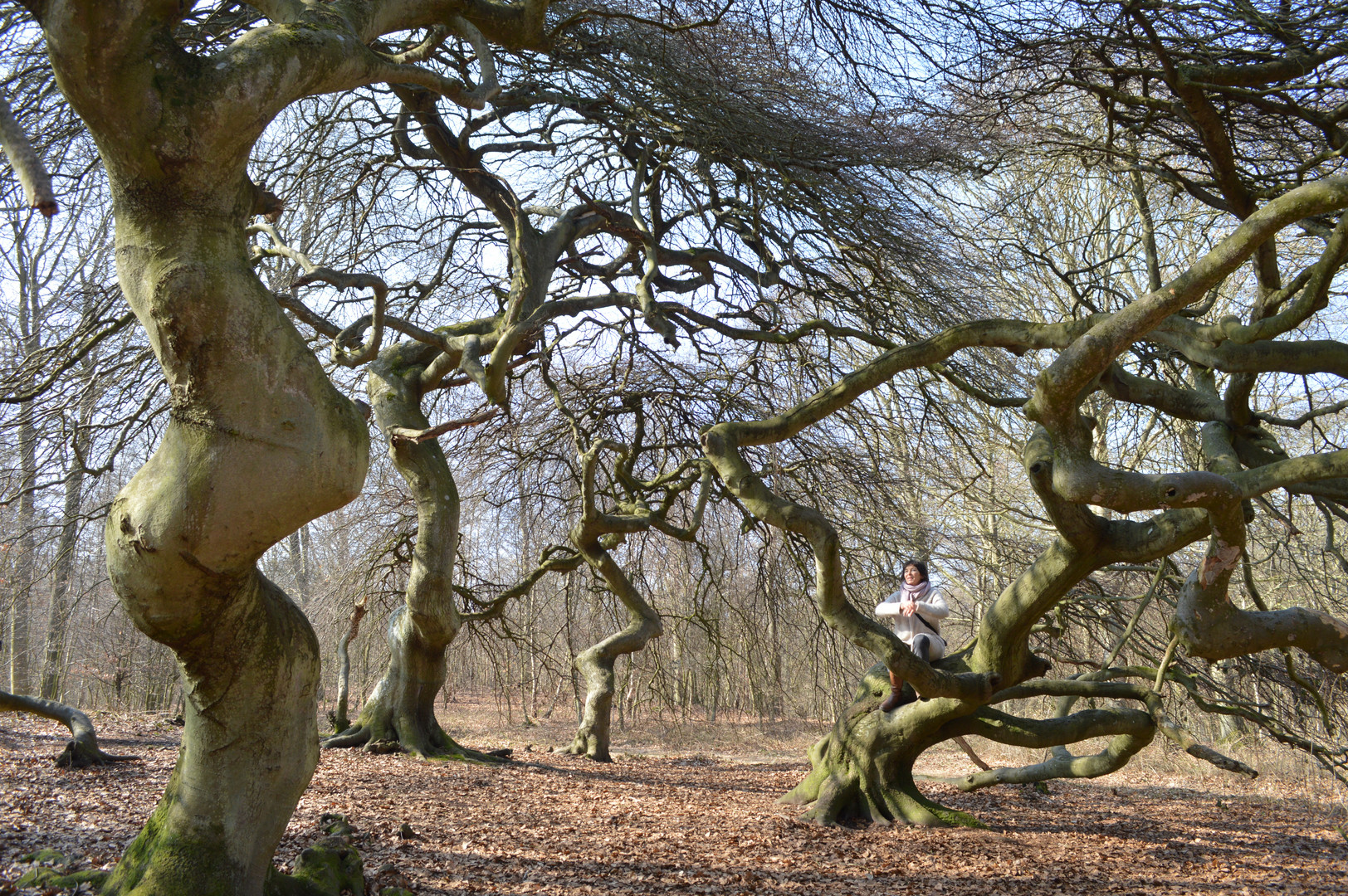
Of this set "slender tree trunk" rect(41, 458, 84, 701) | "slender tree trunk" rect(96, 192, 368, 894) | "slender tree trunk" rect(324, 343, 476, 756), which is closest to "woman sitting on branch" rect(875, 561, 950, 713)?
"slender tree trunk" rect(324, 343, 476, 756)

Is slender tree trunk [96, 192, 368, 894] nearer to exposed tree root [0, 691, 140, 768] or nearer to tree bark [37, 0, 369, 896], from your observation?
tree bark [37, 0, 369, 896]

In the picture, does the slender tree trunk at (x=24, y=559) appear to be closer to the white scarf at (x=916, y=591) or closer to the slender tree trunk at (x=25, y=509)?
the slender tree trunk at (x=25, y=509)

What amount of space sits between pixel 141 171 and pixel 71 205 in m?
3.91

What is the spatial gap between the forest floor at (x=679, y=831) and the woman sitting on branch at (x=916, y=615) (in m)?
0.96

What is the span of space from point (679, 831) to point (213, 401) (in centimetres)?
391

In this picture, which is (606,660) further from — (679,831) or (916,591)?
(916,591)

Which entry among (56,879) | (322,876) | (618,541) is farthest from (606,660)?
(56,879)

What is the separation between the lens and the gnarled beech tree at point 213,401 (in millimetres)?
2186

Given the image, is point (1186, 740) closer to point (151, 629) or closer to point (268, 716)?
point (268, 716)

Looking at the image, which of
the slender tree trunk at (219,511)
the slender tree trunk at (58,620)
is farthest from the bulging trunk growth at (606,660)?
the slender tree trunk at (219,511)

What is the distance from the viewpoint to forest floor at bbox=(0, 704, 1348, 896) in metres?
4.02

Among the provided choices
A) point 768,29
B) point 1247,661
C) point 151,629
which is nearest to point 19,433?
point 151,629

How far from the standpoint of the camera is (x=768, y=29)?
4.90 meters

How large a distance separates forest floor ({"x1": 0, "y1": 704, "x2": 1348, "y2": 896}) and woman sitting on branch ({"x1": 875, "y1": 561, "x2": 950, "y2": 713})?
0.96 metres
